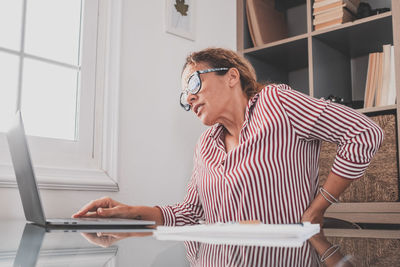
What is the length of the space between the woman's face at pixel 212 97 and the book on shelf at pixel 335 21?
0.92 meters

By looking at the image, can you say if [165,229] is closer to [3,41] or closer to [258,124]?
[258,124]

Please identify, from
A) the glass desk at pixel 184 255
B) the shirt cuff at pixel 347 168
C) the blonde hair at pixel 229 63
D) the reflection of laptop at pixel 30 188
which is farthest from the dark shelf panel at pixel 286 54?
the glass desk at pixel 184 255

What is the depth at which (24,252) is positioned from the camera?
1.86 feet

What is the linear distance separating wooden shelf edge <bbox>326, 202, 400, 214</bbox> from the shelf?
2.85ft

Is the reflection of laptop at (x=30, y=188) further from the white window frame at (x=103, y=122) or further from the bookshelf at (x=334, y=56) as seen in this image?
the bookshelf at (x=334, y=56)

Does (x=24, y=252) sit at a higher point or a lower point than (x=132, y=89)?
lower

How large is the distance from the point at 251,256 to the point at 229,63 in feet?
4.18

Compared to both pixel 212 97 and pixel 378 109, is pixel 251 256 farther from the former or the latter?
pixel 378 109

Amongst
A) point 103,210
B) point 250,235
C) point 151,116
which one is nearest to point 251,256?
point 250,235

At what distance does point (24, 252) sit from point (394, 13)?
77.9 inches

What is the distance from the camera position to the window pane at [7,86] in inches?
69.0

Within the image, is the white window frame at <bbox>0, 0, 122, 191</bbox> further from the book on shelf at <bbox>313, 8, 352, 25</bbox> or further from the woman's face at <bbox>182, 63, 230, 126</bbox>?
the book on shelf at <bbox>313, 8, 352, 25</bbox>

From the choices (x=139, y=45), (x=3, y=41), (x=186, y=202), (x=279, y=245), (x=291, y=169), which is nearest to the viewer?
(x=279, y=245)

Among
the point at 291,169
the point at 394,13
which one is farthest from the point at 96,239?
the point at 394,13
